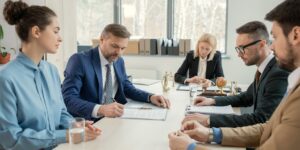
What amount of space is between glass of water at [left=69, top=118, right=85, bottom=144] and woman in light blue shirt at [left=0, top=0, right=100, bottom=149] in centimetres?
3

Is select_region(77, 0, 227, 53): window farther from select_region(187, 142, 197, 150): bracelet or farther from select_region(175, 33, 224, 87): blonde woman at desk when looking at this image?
select_region(187, 142, 197, 150): bracelet

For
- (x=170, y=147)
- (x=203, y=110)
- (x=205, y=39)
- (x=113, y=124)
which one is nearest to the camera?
(x=170, y=147)

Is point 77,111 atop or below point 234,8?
below

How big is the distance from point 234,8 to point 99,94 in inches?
135

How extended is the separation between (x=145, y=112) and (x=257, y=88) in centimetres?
73

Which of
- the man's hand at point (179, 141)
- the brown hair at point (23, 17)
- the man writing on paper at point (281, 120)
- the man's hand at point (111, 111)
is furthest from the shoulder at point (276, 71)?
the brown hair at point (23, 17)

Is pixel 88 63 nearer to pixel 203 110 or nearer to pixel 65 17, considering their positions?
pixel 203 110

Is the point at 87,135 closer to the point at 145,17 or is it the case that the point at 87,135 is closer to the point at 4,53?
the point at 4,53

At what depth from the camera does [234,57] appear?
5273 millimetres

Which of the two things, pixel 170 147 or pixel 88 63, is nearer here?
pixel 170 147

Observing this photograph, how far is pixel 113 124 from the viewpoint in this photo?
190 cm

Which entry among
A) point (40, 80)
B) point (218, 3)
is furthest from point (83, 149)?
point (218, 3)

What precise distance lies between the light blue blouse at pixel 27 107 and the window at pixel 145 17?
4036 mm

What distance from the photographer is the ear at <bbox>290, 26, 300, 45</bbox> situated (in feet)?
4.11
